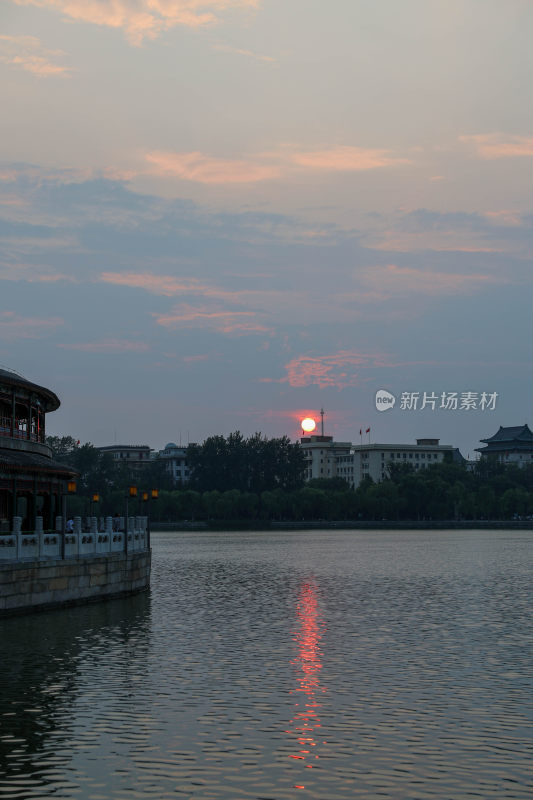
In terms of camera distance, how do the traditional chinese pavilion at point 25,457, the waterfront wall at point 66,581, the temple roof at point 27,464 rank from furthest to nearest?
the traditional chinese pavilion at point 25,457 → the temple roof at point 27,464 → the waterfront wall at point 66,581

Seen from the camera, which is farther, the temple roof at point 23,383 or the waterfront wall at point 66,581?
the temple roof at point 23,383

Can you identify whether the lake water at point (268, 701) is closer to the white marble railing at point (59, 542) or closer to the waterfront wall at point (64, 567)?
the waterfront wall at point (64, 567)

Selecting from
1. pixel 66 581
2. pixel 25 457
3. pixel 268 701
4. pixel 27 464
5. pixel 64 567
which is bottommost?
pixel 268 701

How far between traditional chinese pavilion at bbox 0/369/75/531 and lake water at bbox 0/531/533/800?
22.3 feet

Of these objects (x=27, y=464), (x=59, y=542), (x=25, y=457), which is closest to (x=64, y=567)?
(x=59, y=542)

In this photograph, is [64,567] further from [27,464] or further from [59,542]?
[27,464]

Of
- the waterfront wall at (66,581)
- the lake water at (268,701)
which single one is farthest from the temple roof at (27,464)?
the lake water at (268,701)

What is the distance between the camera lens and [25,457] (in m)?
42.4

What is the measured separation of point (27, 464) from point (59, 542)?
5931 mm

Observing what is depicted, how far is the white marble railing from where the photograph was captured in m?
32.6

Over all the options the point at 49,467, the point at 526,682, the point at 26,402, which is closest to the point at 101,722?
the point at 526,682

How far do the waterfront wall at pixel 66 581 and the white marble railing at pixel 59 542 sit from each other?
0.28m

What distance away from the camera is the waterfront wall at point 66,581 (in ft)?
105

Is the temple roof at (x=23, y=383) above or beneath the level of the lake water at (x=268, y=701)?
above
